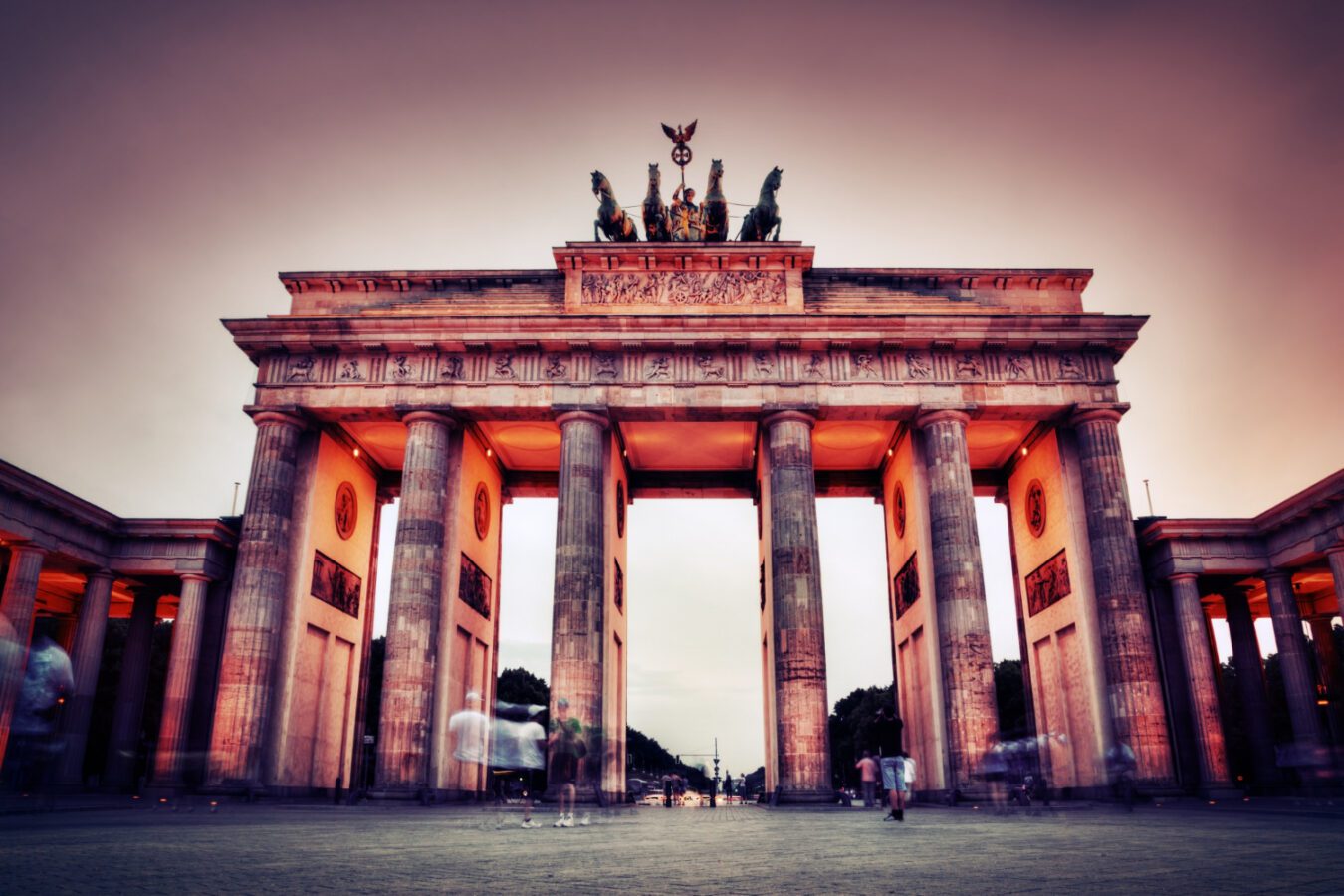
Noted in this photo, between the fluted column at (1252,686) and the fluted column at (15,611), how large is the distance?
39.4 metres

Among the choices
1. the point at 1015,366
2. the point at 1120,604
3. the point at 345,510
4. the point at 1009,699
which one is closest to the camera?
the point at 1120,604

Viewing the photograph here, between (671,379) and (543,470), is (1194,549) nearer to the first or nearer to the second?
(671,379)

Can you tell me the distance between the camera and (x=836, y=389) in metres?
28.3

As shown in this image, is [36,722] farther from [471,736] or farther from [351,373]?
[351,373]

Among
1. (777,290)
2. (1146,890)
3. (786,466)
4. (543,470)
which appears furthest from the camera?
(543,470)

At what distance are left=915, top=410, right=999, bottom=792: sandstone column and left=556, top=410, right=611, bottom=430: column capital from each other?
34.2 feet

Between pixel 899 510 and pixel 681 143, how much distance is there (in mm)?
15913

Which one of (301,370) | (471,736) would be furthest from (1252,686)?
(301,370)

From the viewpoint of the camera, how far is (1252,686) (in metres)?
29.9

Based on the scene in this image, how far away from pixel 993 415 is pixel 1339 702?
76.2 feet

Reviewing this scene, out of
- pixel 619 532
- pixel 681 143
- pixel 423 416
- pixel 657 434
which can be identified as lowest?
pixel 619 532

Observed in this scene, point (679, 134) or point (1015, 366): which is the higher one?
point (679, 134)

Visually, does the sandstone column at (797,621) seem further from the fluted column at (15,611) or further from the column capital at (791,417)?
the fluted column at (15,611)

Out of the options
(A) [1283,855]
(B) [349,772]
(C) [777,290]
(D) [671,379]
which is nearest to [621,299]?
(D) [671,379]
